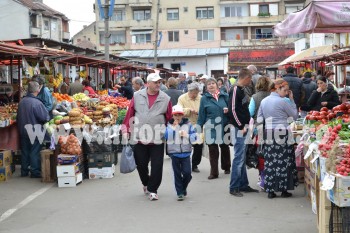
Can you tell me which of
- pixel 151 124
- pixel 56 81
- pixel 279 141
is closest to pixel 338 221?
pixel 279 141

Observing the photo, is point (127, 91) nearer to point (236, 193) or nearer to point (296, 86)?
point (296, 86)

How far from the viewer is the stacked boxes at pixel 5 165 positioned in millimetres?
10719

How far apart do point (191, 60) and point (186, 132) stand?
2290 inches

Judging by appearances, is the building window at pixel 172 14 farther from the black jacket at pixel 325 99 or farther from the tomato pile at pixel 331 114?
the tomato pile at pixel 331 114

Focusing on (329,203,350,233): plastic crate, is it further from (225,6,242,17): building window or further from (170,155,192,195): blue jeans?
(225,6,242,17): building window

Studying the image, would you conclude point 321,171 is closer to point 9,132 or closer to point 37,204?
point 37,204

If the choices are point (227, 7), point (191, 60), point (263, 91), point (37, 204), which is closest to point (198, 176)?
point (263, 91)

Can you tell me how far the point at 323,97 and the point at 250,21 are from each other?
59.1m

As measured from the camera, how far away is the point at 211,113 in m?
10.4

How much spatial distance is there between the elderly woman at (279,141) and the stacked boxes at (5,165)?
5128 millimetres

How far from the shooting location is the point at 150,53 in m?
66.2

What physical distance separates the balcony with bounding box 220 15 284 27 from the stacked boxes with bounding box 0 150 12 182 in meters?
61.3

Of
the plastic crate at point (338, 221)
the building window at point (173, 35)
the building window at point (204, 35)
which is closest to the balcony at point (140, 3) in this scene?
the building window at point (173, 35)

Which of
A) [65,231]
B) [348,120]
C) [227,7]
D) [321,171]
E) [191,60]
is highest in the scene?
[227,7]
